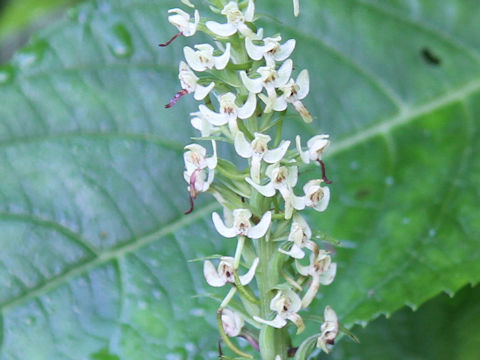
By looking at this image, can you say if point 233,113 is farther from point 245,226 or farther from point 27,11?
point 27,11

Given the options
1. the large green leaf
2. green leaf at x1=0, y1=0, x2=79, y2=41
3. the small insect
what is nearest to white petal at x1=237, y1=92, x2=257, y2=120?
the large green leaf

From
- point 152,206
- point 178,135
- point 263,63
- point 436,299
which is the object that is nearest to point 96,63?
point 178,135

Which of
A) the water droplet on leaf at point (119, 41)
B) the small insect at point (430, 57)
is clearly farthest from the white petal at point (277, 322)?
the small insect at point (430, 57)

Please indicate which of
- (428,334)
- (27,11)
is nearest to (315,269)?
(428,334)

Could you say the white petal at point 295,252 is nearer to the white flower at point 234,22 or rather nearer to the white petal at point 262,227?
the white petal at point 262,227

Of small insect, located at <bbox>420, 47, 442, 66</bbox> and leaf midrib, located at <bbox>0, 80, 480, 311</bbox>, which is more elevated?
small insect, located at <bbox>420, 47, 442, 66</bbox>

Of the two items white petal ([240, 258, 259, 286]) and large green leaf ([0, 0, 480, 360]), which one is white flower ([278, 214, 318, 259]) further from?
large green leaf ([0, 0, 480, 360])

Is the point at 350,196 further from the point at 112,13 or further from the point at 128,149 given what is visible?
the point at 112,13

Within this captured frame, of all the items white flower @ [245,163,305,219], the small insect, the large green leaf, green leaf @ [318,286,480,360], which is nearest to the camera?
white flower @ [245,163,305,219]
